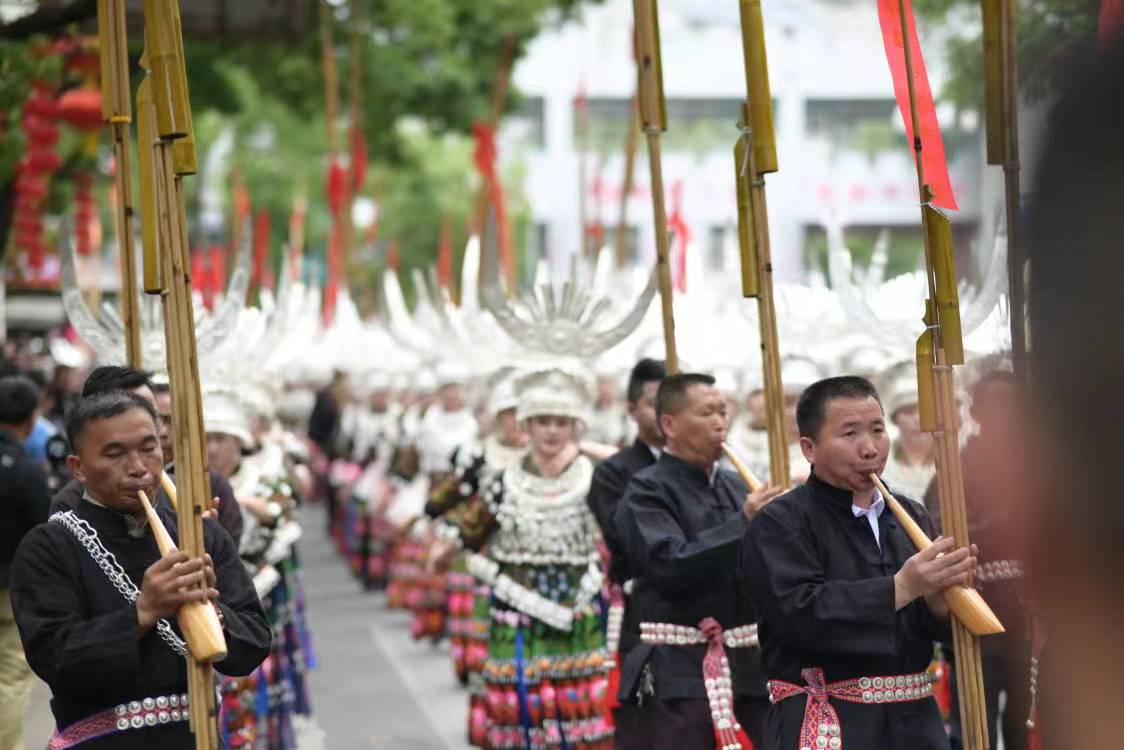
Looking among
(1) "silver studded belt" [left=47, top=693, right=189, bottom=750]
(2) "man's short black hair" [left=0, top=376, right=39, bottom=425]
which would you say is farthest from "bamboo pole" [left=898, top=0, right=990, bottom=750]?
(2) "man's short black hair" [left=0, top=376, right=39, bottom=425]

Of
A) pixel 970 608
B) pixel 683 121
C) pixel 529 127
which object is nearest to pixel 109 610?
pixel 970 608

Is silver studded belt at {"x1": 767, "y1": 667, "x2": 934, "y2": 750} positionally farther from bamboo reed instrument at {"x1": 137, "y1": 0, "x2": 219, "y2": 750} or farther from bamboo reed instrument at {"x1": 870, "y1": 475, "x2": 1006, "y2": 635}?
bamboo reed instrument at {"x1": 137, "y1": 0, "x2": 219, "y2": 750}

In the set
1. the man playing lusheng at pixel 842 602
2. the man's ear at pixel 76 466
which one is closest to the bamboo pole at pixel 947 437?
the man playing lusheng at pixel 842 602

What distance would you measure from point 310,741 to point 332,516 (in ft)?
42.6

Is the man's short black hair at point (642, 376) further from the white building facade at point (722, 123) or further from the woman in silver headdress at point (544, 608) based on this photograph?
the white building facade at point (722, 123)

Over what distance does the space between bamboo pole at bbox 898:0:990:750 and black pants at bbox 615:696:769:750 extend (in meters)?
1.99

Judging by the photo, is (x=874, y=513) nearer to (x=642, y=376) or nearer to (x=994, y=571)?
(x=994, y=571)

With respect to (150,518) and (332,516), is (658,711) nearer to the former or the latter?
(150,518)

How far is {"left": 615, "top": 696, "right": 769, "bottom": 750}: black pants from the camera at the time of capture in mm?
6551

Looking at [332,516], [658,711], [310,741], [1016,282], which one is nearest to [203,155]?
[332,516]

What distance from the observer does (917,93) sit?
4809 mm

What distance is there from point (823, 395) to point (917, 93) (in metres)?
0.89

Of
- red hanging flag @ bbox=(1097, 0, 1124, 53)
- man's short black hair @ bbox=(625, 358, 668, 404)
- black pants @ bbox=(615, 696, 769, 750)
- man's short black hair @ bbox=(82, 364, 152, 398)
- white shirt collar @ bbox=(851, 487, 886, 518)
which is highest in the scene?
red hanging flag @ bbox=(1097, 0, 1124, 53)

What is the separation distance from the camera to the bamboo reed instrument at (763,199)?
558 centimetres
